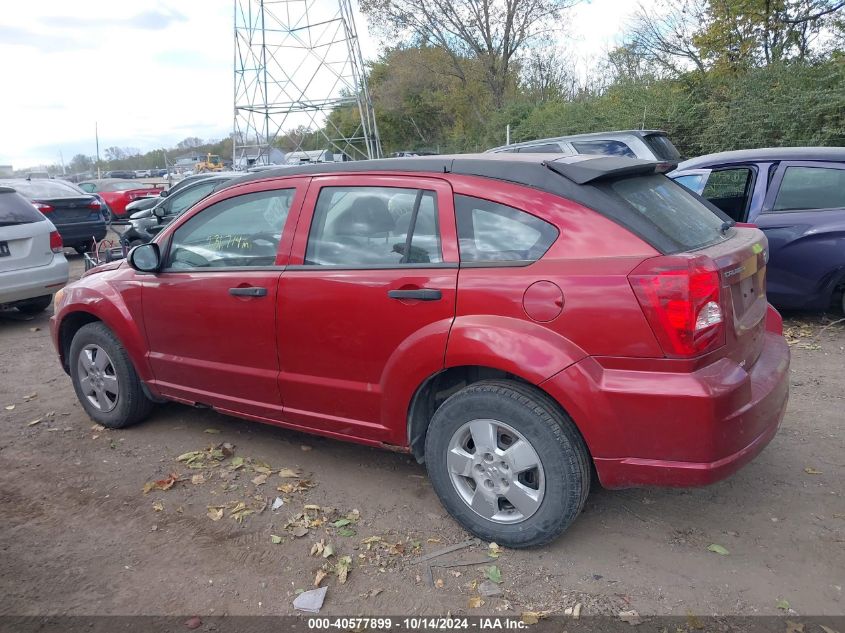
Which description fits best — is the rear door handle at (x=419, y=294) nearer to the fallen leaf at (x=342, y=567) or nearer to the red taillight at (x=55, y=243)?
the fallen leaf at (x=342, y=567)

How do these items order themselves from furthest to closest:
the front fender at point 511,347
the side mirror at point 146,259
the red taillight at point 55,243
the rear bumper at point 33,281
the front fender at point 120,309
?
the red taillight at point 55,243
the rear bumper at point 33,281
the front fender at point 120,309
the side mirror at point 146,259
the front fender at point 511,347

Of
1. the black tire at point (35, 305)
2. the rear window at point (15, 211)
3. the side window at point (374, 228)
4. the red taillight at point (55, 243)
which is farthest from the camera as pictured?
the black tire at point (35, 305)

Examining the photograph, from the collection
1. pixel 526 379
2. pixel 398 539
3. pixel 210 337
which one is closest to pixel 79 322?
pixel 210 337

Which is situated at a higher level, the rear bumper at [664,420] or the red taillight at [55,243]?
the red taillight at [55,243]

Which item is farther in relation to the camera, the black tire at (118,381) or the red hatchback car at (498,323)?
the black tire at (118,381)

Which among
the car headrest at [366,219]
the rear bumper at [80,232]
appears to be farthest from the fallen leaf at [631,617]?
the rear bumper at [80,232]

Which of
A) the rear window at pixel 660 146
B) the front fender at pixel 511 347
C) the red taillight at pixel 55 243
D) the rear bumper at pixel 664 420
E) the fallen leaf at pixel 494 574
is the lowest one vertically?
the fallen leaf at pixel 494 574

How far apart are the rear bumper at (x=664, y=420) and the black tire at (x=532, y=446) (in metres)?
0.10

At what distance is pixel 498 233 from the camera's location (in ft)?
10.5

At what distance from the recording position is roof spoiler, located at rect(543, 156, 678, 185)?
3.08 metres

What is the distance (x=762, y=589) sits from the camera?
115 inches

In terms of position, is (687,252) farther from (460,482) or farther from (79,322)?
(79,322)

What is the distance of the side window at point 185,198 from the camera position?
11000 millimetres

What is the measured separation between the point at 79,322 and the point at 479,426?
11.4 ft
